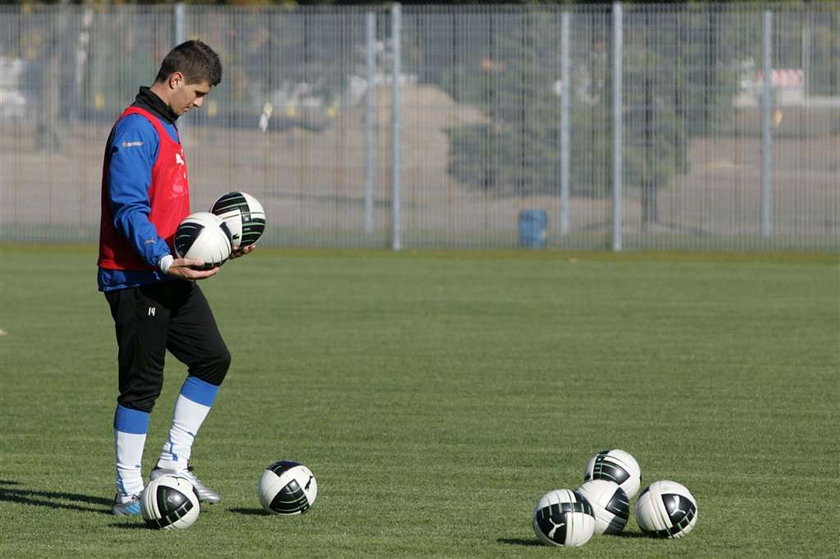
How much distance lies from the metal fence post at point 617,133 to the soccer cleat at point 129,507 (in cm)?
2262

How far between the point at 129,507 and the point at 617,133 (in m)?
22.7

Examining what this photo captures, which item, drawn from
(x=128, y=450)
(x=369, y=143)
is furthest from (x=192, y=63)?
(x=369, y=143)

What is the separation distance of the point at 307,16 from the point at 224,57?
1.82 metres

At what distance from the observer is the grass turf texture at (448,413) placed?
7617 mm

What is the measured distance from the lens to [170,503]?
24.7 ft

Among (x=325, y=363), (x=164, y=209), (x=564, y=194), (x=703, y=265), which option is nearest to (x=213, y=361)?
(x=164, y=209)

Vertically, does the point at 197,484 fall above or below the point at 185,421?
below

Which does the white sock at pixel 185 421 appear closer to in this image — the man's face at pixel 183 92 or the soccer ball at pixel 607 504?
the man's face at pixel 183 92

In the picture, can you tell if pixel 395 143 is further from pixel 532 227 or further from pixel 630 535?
pixel 630 535

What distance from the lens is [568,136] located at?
29922mm

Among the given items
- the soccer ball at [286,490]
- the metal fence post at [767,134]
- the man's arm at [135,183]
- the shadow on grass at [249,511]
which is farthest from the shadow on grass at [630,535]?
the metal fence post at [767,134]

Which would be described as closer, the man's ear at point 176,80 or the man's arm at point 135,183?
the man's arm at point 135,183

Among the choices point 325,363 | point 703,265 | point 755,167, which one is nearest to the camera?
point 325,363

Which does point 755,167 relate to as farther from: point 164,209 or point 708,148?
point 164,209
